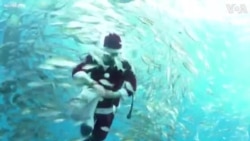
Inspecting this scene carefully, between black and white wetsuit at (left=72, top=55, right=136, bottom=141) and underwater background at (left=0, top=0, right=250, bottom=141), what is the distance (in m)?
0.03

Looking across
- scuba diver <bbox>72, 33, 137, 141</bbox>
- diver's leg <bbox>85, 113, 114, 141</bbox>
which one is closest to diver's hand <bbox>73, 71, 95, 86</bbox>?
scuba diver <bbox>72, 33, 137, 141</bbox>

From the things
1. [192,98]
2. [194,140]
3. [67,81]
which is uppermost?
[67,81]

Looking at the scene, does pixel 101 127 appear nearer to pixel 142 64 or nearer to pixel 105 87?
pixel 105 87

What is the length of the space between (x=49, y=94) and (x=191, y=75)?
51 cm

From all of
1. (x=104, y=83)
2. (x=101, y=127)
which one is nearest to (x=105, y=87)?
(x=104, y=83)

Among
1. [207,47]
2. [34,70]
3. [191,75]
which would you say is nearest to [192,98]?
[191,75]

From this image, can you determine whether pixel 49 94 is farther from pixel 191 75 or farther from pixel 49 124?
pixel 191 75

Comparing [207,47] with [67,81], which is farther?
[207,47]

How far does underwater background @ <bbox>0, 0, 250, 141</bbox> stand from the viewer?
52.4 inches

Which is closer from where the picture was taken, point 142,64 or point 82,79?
point 82,79

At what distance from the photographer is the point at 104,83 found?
142 cm

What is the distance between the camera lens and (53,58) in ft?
4.49

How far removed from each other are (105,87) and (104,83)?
0.01 m

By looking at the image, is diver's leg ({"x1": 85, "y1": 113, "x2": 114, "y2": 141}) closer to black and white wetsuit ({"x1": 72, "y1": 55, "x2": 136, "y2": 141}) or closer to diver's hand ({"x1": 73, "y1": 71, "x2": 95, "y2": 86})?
black and white wetsuit ({"x1": 72, "y1": 55, "x2": 136, "y2": 141})
